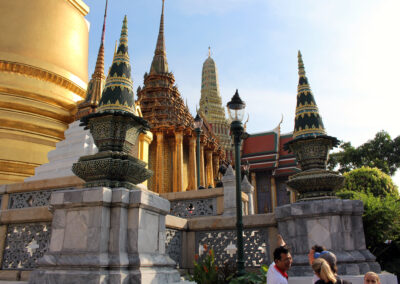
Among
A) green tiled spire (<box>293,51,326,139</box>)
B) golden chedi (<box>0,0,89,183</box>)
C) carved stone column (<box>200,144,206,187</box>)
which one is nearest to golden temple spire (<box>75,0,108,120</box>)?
golden chedi (<box>0,0,89,183</box>)

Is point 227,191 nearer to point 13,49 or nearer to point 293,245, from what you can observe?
point 293,245

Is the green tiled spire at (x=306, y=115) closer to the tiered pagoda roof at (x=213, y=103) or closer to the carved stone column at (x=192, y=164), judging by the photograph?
the carved stone column at (x=192, y=164)

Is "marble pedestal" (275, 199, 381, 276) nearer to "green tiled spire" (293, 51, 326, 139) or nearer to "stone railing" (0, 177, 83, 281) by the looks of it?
"green tiled spire" (293, 51, 326, 139)

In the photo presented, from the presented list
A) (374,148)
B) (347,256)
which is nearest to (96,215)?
(347,256)

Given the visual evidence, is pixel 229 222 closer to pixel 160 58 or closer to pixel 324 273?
pixel 324 273

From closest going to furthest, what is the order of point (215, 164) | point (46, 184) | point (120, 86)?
point (120, 86) → point (46, 184) → point (215, 164)

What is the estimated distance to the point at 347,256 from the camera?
212 inches

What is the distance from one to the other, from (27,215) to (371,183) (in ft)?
57.9

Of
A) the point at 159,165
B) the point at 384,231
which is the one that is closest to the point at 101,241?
the point at 384,231

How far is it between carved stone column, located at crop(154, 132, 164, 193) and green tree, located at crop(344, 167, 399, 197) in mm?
11538

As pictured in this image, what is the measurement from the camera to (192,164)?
85.7 feet

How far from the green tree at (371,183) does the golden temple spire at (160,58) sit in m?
15.7

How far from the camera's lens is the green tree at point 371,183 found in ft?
61.5

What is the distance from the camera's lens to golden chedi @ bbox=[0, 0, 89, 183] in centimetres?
1312
